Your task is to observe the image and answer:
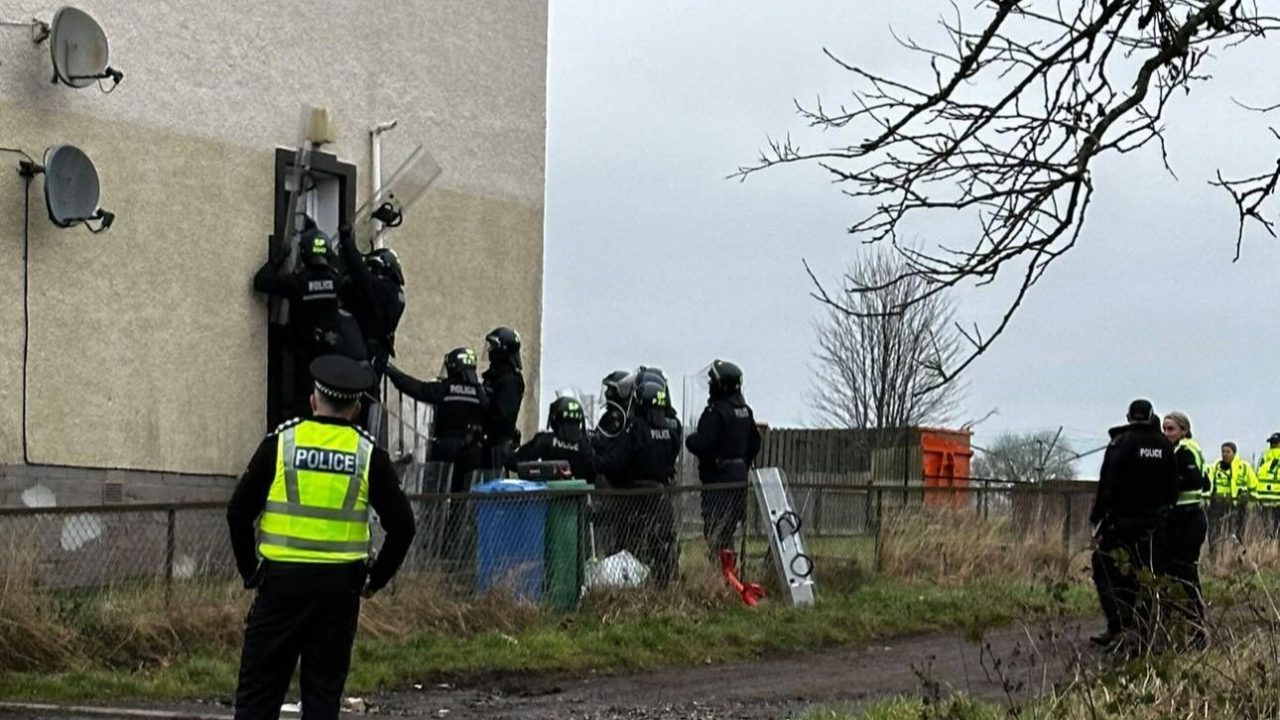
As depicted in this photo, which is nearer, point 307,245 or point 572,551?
point 572,551

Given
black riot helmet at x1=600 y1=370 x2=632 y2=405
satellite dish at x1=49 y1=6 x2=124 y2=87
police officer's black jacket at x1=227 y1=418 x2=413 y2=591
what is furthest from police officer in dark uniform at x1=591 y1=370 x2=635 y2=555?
police officer's black jacket at x1=227 y1=418 x2=413 y2=591

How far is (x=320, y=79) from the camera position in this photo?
18922 millimetres

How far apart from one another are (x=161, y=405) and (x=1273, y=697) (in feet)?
33.7

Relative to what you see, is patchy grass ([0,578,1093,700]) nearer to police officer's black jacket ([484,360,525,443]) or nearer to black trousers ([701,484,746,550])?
black trousers ([701,484,746,550])

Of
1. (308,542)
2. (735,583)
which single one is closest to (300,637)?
(308,542)

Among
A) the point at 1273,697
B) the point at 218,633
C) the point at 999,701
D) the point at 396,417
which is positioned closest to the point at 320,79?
the point at 396,417

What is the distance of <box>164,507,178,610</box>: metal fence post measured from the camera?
14.0 m

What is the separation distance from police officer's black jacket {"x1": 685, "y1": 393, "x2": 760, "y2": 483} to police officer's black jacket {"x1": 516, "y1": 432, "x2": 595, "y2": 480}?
1.05 m

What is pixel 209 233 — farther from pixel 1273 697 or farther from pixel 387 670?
pixel 1273 697

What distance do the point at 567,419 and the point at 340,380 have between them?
29.2 feet

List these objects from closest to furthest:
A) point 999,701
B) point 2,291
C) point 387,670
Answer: point 999,701 → point 387,670 → point 2,291

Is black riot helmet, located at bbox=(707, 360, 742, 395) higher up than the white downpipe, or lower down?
lower down

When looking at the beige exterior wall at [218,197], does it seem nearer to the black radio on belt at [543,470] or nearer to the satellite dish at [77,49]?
the satellite dish at [77,49]

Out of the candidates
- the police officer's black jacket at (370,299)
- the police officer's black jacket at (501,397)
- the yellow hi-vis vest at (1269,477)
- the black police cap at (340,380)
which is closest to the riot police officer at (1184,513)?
the police officer's black jacket at (501,397)
